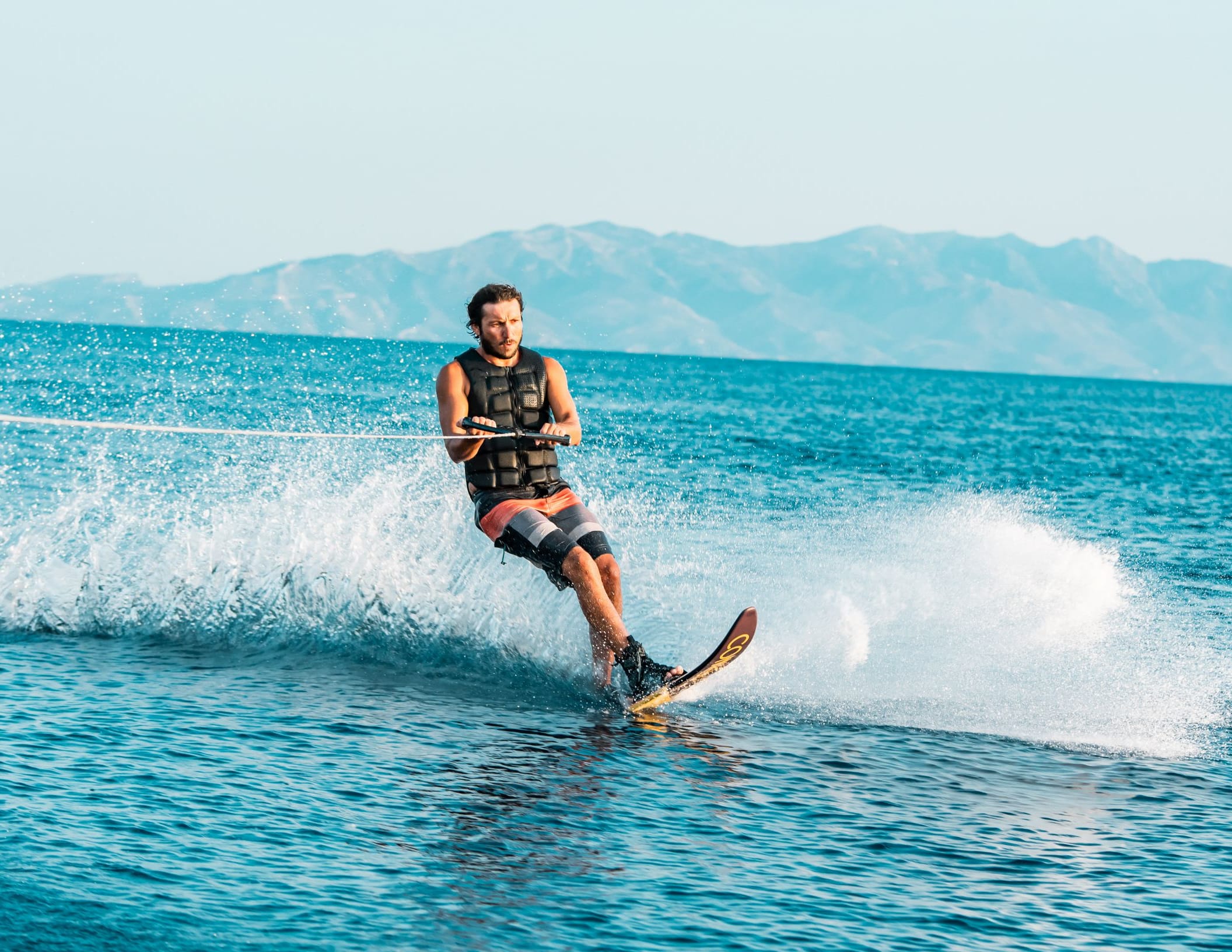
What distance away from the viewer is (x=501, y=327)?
8.05m

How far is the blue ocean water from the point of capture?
534cm

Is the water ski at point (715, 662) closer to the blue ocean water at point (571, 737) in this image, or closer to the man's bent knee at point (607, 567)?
the blue ocean water at point (571, 737)

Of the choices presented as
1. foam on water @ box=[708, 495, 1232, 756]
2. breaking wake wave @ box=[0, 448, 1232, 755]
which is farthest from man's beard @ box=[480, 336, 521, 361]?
foam on water @ box=[708, 495, 1232, 756]

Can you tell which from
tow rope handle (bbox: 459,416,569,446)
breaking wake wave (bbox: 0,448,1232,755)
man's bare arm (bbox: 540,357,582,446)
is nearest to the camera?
tow rope handle (bbox: 459,416,569,446)

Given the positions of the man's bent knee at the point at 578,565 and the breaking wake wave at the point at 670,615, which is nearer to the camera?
the man's bent knee at the point at 578,565

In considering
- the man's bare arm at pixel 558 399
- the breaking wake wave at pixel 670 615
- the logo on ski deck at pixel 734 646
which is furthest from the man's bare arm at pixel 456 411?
the logo on ski deck at pixel 734 646

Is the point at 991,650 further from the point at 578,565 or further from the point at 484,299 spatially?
the point at 484,299

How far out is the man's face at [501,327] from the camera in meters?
8.05

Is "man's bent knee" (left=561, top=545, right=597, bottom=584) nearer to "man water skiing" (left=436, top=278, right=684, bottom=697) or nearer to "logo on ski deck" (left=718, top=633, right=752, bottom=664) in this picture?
"man water skiing" (left=436, top=278, right=684, bottom=697)

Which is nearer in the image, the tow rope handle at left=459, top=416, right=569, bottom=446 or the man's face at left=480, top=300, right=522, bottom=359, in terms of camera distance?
the tow rope handle at left=459, top=416, right=569, bottom=446

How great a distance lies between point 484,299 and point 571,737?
2.56 metres

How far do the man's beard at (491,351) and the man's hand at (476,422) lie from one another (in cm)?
37

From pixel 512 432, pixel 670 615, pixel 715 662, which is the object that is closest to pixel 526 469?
pixel 512 432

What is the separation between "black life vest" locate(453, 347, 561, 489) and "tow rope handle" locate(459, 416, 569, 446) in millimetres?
74
